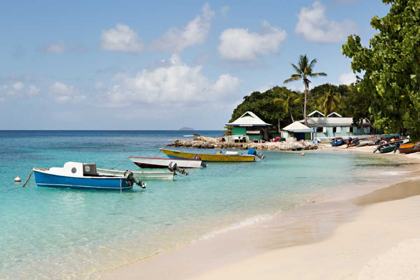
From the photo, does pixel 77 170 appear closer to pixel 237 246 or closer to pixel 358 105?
pixel 237 246

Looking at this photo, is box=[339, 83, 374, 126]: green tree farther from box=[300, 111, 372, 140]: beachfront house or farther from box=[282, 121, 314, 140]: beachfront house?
box=[282, 121, 314, 140]: beachfront house

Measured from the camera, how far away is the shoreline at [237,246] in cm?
827

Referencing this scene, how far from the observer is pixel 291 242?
9750mm

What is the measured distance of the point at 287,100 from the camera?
65.9 meters

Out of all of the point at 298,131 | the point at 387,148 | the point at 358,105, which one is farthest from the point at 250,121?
the point at 387,148

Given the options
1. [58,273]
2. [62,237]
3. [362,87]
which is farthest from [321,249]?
[362,87]

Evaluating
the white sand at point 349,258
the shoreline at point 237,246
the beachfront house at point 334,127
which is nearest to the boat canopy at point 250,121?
the beachfront house at point 334,127

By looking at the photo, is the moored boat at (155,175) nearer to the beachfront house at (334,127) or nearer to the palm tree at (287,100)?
the palm tree at (287,100)

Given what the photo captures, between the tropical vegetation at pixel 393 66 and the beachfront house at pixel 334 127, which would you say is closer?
the tropical vegetation at pixel 393 66

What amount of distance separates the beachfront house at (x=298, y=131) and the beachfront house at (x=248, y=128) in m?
3.58

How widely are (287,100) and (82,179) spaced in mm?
50612

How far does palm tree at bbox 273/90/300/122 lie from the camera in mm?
66125

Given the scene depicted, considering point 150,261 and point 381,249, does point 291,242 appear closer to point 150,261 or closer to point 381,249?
point 381,249

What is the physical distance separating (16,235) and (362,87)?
1345cm
